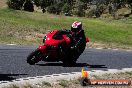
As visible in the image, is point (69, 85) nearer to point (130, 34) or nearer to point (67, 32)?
point (67, 32)

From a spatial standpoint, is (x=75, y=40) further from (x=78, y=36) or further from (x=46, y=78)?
(x=46, y=78)

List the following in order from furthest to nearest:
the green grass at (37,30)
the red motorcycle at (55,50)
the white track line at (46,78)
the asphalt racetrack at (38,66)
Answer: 1. the green grass at (37,30)
2. the red motorcycle at (55,50)
3. the asphalt racetrack at (38,66)
4. the white track line at (46,78)

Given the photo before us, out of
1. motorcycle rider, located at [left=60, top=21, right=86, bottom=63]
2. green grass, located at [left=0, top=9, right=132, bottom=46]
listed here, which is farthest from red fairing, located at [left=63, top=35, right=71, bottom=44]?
green grass, located at [left=0, top=9, right=132, bottom=46]

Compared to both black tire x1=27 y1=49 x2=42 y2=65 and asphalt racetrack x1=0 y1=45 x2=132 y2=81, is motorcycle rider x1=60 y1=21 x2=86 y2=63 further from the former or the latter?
black tire x1=27 y1=49 x2=42 y2=65

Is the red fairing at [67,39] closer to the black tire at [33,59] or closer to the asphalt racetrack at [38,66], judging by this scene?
the asphalt racetrack at [38,66]

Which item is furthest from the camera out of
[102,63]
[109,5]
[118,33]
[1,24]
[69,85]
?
[109,5]

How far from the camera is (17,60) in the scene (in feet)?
54.2

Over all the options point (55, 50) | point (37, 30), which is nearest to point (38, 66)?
point (55, 50)

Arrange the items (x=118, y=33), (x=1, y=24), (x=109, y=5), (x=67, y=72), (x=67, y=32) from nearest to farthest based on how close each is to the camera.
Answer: (x=67, y=72)
(x=67, y=32)
(x=1, y=24)
(x=118, y=33)
(x=109, y=5)

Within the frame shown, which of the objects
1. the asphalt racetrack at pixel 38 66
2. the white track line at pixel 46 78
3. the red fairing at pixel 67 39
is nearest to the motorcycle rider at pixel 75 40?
the red fairing at pixel 67 39

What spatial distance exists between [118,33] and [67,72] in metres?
29.3

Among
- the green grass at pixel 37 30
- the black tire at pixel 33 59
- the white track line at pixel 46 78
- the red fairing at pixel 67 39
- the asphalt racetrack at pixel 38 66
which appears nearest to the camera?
the white track line at pixel 46 78

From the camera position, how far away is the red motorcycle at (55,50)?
15.6 meters

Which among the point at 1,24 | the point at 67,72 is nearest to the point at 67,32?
the point at 67,72
